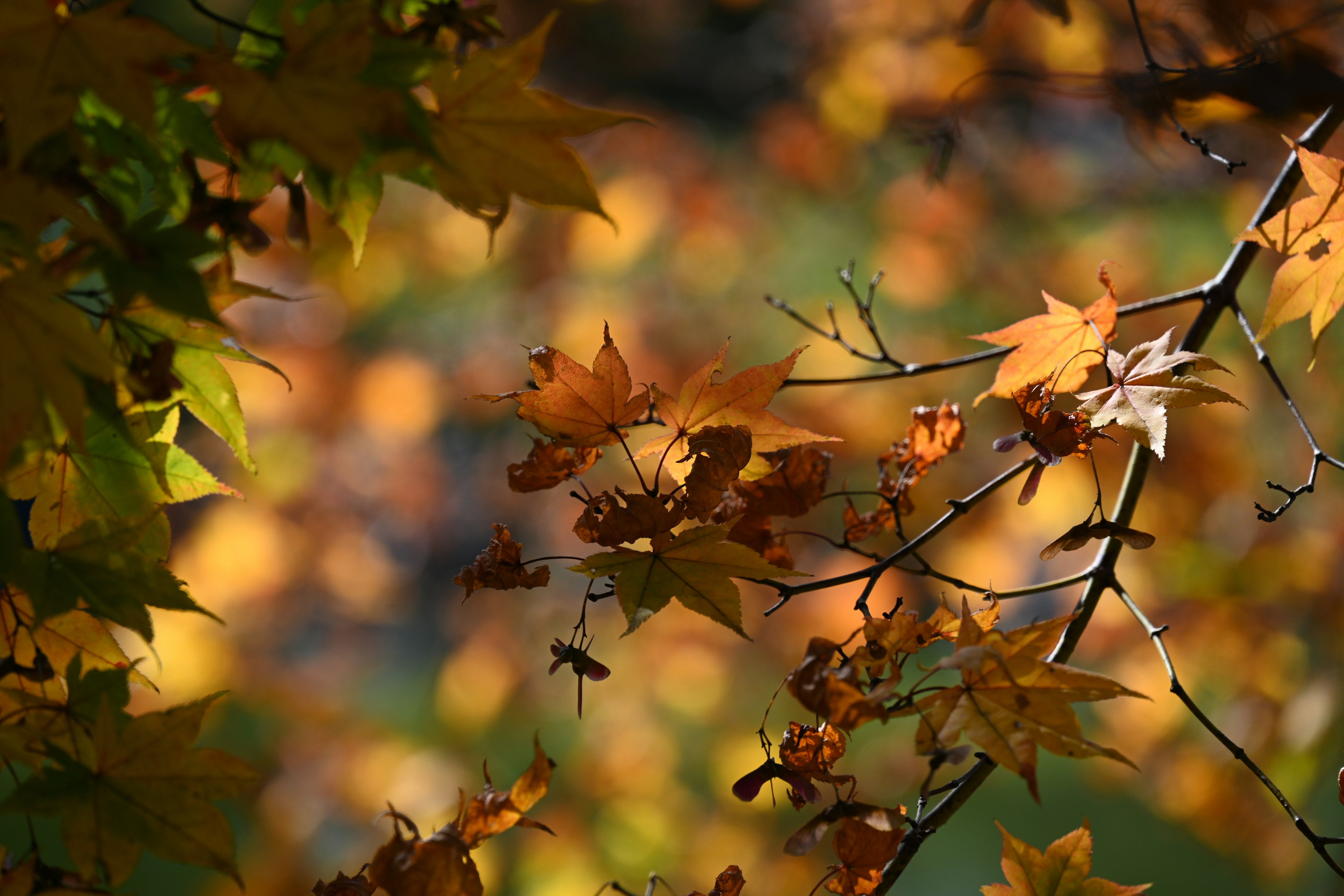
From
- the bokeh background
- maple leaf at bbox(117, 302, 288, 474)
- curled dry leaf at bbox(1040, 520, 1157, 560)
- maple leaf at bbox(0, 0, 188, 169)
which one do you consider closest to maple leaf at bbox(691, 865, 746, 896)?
curled dry leaf at bbox(1040, 520, 1157, 560)

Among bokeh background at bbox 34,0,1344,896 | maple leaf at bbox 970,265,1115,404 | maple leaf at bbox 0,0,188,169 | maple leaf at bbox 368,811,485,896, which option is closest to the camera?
maple leaf at bbox 0,0,188,169

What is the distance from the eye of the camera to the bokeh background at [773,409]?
230cm

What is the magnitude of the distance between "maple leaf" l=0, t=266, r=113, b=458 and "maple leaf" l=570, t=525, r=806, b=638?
245 millimetres

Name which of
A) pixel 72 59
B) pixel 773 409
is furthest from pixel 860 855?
pixel 773 409

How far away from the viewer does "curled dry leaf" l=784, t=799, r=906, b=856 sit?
0.46 metres

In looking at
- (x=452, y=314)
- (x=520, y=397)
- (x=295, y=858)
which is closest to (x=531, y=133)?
(x=520, y=397)

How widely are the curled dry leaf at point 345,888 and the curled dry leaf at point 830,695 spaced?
0.27 metres

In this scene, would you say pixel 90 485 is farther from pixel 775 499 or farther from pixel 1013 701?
pixel 1013 701

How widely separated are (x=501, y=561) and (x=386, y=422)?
3.12m

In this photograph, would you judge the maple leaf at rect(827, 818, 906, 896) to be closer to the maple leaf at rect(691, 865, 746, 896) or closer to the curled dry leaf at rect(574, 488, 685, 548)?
the maple leaf at rect(691, 865, 746, 896)

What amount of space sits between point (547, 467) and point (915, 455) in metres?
0.27

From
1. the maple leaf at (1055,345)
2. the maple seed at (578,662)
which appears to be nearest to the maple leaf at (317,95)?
the maple seed at (578,662)

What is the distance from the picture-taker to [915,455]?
649mm

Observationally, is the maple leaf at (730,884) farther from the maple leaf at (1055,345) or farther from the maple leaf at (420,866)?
the maple leaf at (1055,345)
